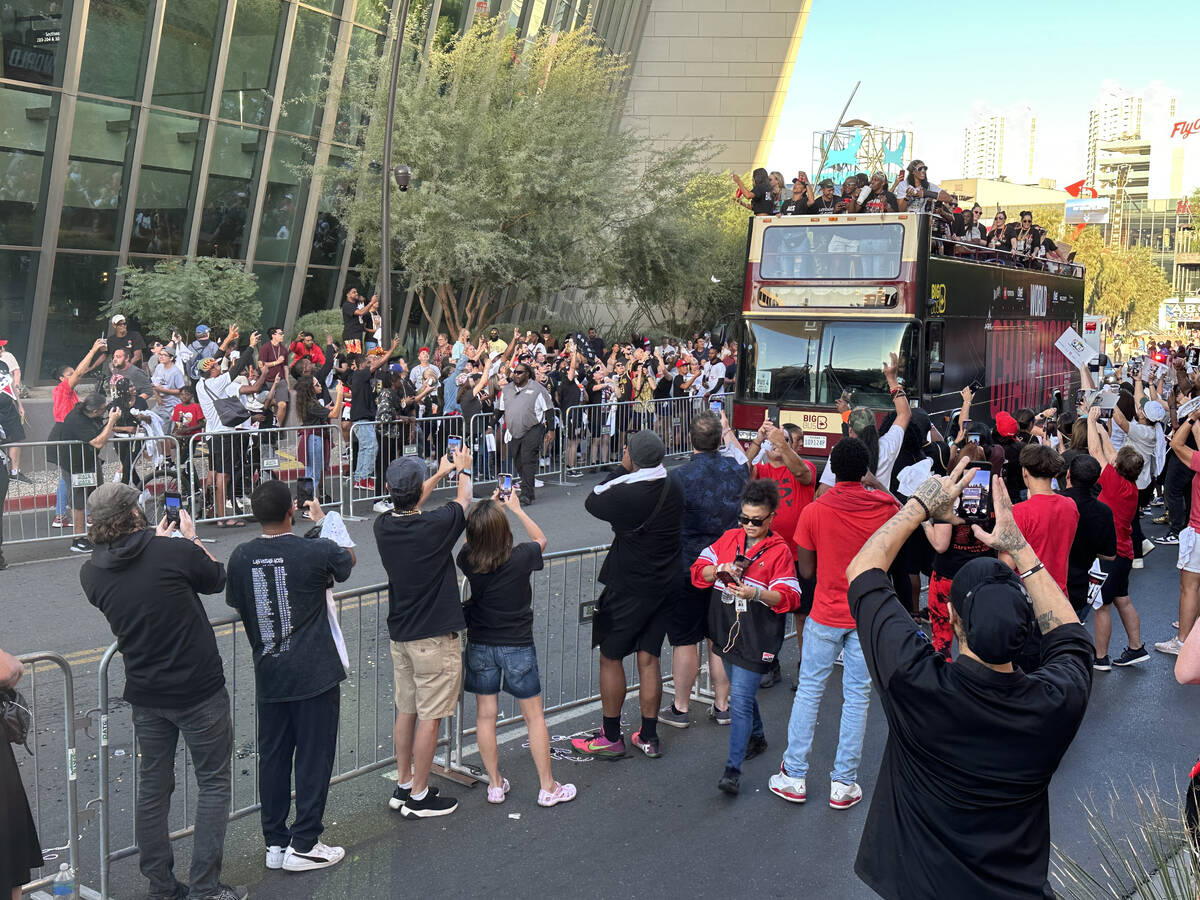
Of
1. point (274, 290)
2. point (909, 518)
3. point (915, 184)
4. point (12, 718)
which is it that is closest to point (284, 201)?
point (274, 290)

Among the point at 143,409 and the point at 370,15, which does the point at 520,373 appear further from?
the point at 370,15

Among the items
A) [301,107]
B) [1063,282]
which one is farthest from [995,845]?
[301,107]

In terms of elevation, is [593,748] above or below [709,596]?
below

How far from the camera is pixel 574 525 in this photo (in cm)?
1383

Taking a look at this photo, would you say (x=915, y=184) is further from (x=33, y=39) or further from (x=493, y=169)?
(x=33, y=39)

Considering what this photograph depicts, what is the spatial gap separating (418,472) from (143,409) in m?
8.83

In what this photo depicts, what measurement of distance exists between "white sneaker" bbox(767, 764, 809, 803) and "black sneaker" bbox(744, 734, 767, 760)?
518mm

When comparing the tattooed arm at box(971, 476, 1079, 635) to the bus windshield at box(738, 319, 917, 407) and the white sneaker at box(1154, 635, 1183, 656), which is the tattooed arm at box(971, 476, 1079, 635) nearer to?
the white sneaker at box(1154, 635, 1183, 656)

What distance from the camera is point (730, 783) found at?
6.13 metres

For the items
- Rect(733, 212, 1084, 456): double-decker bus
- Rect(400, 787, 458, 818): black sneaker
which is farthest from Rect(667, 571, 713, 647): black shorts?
Rect(733, 212, 1084, 456): double-decker bus

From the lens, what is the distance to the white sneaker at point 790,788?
6090mm

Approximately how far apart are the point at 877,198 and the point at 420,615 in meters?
10.6

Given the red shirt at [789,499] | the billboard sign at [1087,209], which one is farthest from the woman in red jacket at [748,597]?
the billboard sign at [1087,209]

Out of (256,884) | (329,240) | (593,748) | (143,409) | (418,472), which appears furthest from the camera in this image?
(329,240)
